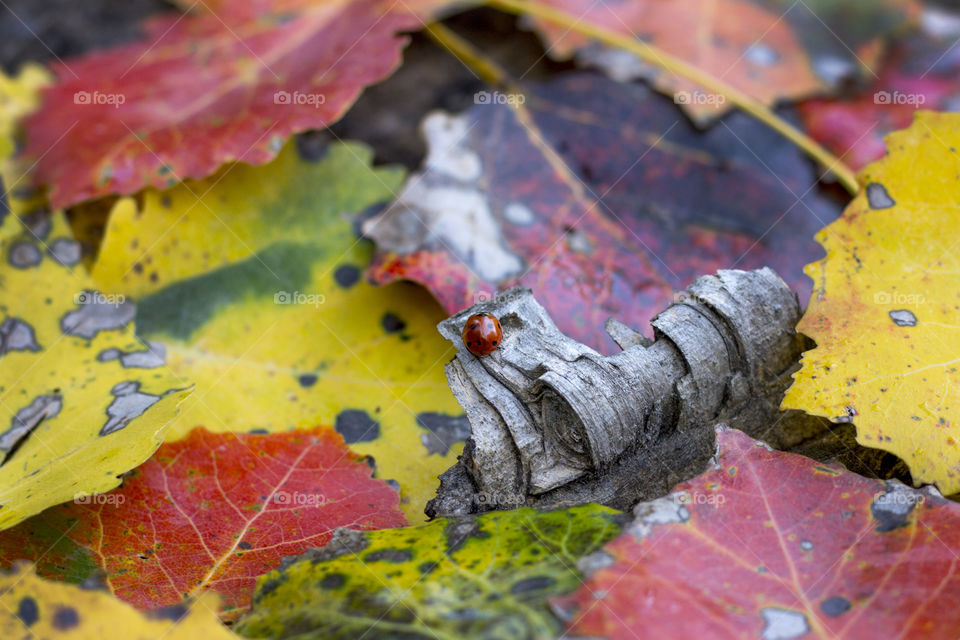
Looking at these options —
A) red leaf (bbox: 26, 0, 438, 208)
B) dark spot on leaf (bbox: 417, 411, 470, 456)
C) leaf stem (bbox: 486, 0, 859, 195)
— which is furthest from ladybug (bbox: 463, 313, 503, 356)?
leaf stem (bbox: 486, 0, 859, 195)

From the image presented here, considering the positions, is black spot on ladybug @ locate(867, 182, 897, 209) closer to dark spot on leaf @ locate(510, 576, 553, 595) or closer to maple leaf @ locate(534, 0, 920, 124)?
maple leaf @ locate(534, 0, 920, 124)

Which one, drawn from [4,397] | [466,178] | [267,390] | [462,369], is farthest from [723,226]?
[4,397]

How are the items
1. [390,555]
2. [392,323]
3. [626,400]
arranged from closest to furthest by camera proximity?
[390,555] < [626,400] < [392,323]

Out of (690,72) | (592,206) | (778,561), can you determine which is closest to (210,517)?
(778,561)

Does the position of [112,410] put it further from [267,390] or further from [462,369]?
[462,369]

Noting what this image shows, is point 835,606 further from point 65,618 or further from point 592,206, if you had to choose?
point 592,206

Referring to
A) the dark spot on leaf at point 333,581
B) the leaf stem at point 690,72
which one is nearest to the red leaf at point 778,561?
the dark spot on leaf at point 333,581
